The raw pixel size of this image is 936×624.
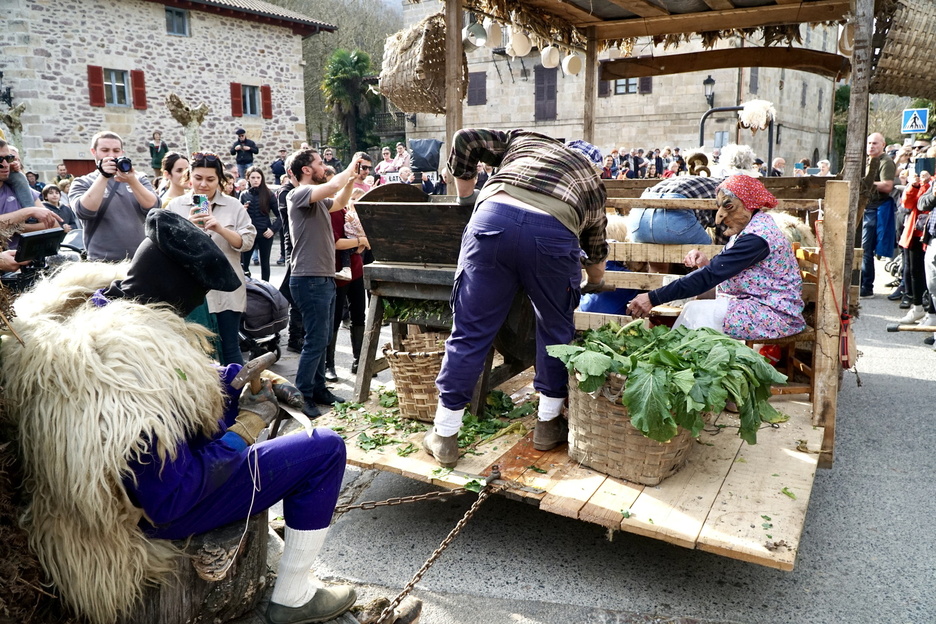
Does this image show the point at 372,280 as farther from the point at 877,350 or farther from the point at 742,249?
the point at 877,350

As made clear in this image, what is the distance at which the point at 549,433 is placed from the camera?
365 cm

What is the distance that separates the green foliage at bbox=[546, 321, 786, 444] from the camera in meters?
2.98

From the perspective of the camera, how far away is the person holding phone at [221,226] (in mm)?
4648

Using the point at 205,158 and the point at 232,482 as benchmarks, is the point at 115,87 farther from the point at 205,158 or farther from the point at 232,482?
the point at 232,482

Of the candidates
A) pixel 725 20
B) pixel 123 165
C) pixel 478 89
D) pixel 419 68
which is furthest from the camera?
pixel 478 89

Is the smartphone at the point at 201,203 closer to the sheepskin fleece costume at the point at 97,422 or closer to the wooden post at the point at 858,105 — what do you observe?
the sheepskin fleece costume at the point at 97,422

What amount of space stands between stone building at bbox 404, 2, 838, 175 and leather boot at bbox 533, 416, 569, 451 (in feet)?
81.2

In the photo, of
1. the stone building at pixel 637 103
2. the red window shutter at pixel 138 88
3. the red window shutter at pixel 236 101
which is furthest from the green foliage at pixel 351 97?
the red window shutter at pixel 138 88

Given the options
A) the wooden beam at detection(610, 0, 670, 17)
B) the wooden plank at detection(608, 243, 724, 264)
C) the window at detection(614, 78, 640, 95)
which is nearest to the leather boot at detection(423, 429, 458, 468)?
the wooden plank at detection(608, 243, 724, 264)

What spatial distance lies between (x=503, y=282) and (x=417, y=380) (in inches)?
38.7

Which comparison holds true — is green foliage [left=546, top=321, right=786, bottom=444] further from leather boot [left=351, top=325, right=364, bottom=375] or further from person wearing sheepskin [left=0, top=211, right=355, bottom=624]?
leather boot [left=351, top=325, right=364, bottom=375]

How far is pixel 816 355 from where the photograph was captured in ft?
13.2

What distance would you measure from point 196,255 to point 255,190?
10.1m

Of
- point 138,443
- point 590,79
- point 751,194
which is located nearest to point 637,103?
point 590,79
